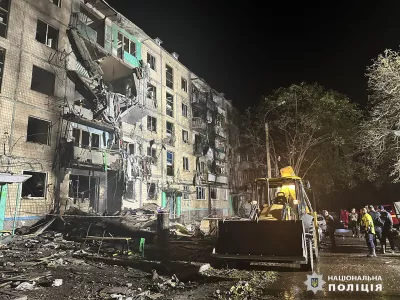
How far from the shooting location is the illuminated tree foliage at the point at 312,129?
26.9m

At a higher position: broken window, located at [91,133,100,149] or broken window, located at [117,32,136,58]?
broken window, located at [117,32,136,58]

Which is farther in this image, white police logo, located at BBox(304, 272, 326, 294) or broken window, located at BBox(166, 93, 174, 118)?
broken window, located at BBox(166, 93, 174, 118)

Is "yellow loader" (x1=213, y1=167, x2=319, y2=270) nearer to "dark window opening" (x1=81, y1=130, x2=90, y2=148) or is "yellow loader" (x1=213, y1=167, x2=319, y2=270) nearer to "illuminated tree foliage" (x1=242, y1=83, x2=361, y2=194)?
"dark window opening" (x1=81, y1=130, x2=90, y2=148)

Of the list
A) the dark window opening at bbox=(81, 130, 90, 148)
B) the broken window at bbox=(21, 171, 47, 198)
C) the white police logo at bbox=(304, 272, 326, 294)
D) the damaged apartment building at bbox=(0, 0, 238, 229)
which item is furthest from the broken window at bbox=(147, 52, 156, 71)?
the white police logo at bbox=(304, 272, 326, 294)

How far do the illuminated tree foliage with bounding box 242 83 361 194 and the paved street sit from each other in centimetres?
1578

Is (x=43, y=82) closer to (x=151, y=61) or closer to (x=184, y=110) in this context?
(x=151, y=61)

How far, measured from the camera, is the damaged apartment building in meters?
15.7

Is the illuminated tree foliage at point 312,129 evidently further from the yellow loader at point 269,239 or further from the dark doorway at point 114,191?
the yellow loader at point 269,239

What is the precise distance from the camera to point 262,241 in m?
7.90

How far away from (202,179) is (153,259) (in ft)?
76.8

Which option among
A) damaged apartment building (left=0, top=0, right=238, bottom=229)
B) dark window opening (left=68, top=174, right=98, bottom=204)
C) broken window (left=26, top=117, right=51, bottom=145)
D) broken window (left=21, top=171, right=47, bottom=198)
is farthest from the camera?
dark window opening (left=68, top=174, right=98, bottom=204)

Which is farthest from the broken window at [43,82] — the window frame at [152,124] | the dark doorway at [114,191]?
the window frame at [152,124]

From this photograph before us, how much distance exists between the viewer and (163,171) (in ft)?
88.1

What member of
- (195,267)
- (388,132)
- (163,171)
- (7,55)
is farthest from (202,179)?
(195,267)
